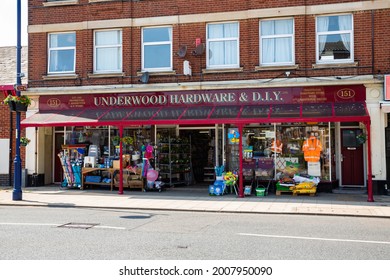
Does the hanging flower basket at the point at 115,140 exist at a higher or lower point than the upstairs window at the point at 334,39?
lower

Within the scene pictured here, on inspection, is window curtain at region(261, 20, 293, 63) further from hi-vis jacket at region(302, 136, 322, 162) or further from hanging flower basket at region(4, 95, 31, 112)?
hanging flower basket at region(4, 95, 31, 112)

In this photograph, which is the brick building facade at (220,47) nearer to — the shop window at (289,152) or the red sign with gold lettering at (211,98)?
the red sign with gold lettering at (211,98)

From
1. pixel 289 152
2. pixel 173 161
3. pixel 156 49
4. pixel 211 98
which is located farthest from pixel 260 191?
pixel 156 49

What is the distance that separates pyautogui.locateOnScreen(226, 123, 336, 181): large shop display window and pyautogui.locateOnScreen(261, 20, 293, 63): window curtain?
2.60m

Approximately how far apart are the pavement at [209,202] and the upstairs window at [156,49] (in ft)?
16.8

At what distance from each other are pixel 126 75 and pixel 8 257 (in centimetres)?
1191

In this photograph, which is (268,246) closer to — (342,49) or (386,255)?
(386,255)

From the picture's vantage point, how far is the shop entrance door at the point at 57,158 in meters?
19.4

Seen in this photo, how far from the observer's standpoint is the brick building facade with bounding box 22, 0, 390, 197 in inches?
600

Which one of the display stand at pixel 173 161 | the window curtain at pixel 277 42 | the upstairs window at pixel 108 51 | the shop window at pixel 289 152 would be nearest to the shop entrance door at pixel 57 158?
the upstairs window at pixel 108 51

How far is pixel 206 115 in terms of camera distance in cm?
1548

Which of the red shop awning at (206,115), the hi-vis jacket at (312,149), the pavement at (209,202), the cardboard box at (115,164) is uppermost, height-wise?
the red shop awning at (206,115)

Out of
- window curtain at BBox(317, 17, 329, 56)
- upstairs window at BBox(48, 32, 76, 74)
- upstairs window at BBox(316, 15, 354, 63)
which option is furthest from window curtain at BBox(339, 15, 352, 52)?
upstairs window at BBox(48, 32, 76, 74)

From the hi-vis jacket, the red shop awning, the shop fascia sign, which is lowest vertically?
the hi-vis jacket
